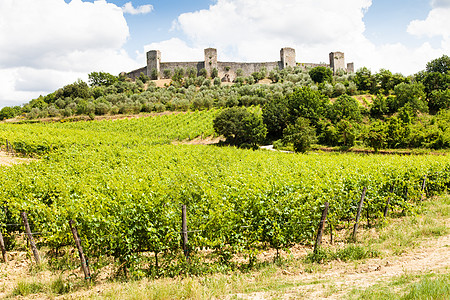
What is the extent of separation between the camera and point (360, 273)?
20.1ft

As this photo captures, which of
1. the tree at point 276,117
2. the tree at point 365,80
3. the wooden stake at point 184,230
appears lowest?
the wooden stake at point 184,230

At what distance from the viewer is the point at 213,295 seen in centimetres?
534

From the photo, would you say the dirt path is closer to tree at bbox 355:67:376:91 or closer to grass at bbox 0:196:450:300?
grass at bbox 0:196:450:300

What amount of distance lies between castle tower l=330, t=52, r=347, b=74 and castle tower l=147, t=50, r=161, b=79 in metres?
45.3

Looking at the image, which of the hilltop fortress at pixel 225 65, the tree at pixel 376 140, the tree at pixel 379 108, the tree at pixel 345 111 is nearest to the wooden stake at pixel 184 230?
the tree at pixel 376 140

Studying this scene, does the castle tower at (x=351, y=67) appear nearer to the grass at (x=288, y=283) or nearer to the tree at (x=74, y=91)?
the tree at (x=74, y=91)

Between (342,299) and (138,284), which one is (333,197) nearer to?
(342,299)

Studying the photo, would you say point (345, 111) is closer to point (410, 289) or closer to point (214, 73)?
point (410, 289)

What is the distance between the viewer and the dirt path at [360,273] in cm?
522

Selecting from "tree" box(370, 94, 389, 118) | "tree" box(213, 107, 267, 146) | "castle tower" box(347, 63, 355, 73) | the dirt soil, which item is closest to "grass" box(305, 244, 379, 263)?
the dirt soil

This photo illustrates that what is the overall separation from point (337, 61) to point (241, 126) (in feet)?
178

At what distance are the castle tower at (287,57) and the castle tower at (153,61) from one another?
32.4m

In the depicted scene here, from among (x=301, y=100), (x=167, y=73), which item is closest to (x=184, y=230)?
(x=301, y=100)

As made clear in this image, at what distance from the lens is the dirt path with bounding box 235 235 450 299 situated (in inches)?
206
